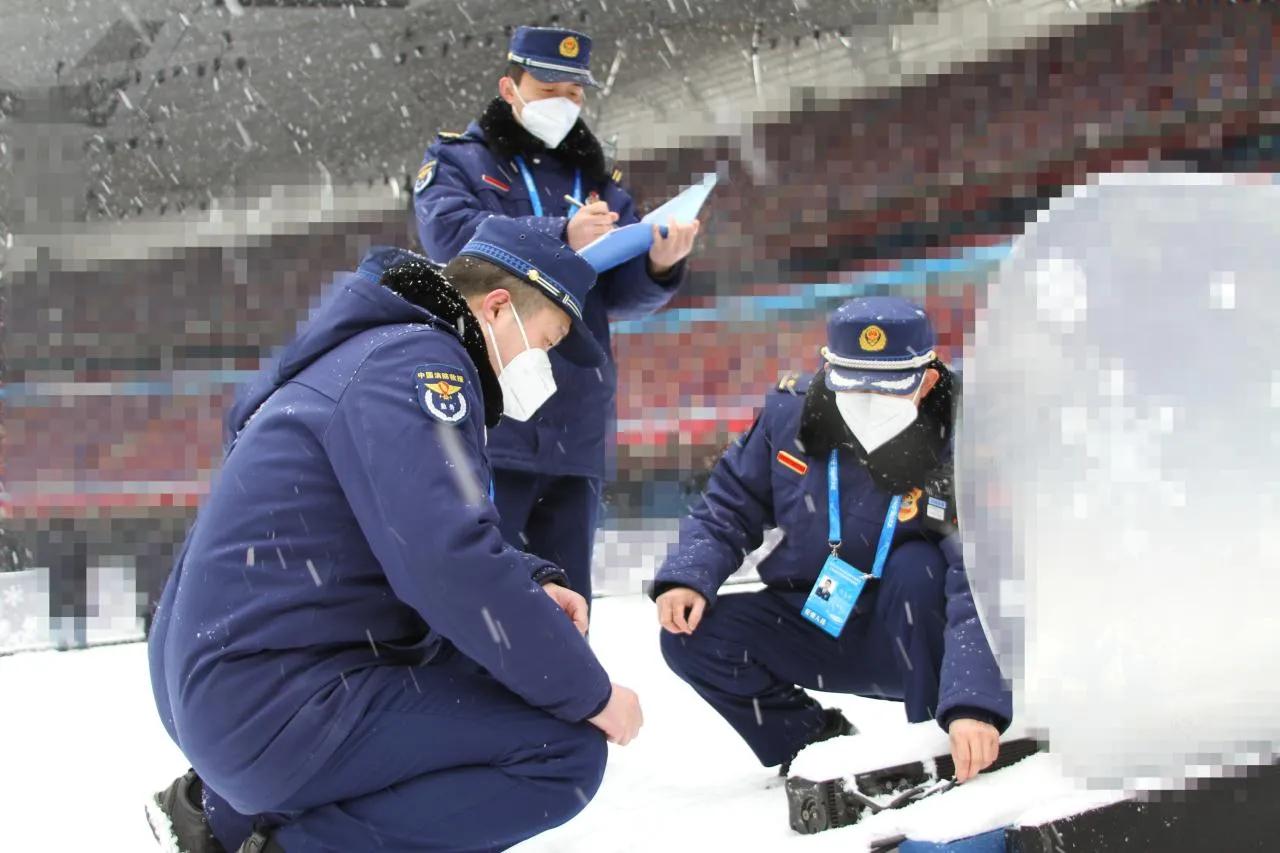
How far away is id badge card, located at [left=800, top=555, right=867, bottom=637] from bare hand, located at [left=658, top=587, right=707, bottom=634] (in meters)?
0.17

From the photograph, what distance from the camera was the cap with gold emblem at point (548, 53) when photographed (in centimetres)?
215

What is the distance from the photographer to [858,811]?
1435mm

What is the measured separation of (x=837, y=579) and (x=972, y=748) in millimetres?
511

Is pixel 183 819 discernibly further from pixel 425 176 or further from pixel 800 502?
pixel 425 176

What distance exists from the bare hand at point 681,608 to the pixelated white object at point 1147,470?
0.70 m

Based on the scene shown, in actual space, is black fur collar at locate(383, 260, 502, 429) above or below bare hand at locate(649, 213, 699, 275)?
below

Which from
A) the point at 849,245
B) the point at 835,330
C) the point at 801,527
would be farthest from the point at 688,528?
the point at 849,245

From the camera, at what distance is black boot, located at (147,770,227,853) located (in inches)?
54.8

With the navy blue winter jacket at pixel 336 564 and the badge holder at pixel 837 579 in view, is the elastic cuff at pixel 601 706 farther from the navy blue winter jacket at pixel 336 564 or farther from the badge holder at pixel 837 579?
the badge holder at pixel 837 579

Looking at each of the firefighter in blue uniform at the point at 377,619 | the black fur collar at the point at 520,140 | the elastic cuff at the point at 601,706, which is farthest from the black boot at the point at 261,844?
the black fur collar at the point at 520,140

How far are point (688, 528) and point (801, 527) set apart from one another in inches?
7.2

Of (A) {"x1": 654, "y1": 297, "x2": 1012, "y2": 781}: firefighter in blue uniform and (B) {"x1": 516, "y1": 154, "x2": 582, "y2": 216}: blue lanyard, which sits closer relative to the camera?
(A) {"x1": 654, "y1": 297, "x2": 1012, "y2": 781}: firefighter in blue uniform

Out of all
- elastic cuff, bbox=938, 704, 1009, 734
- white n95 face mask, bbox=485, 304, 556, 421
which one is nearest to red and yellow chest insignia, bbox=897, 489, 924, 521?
elastic cuff, bbox=938, 704, 1009, 734

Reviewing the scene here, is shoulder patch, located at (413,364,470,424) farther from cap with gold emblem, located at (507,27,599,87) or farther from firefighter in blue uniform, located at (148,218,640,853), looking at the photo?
cap with gold emblem, located at (507,27,599,87)
